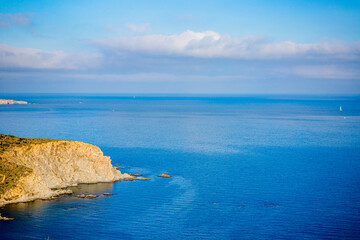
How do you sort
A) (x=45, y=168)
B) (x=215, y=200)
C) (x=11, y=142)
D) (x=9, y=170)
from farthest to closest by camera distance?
(x=11, y=142)
(x=45, y=168)
(x=215, y=200)
(x=9, y=170)

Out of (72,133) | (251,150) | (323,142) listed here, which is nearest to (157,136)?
(72,133)

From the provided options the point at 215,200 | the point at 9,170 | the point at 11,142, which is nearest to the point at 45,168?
the point at 9,170

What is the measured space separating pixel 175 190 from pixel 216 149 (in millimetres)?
42529

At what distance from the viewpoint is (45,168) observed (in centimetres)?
5925

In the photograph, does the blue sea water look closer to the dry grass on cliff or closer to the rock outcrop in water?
the rock outcrop in water

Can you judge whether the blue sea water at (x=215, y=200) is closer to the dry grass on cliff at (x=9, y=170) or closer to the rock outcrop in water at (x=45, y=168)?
the rock outcrop in water at (x=45, y=168)

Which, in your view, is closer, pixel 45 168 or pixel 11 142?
pixel 45 168

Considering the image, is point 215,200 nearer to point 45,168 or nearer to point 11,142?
point 45,168

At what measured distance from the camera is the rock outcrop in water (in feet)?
169

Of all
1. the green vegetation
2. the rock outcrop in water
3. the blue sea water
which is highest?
the green vegetation

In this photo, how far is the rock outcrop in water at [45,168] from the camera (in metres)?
51.6

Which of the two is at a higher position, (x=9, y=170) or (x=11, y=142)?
(x=11, y=142)

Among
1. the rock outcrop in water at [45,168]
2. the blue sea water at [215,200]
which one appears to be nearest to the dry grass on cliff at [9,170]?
the rock outcrop in water at [45,168]

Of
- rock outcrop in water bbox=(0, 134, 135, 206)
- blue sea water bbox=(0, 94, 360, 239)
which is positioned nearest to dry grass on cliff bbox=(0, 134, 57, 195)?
rock outcrop in water bbox=(0, 134, 135, 206)
